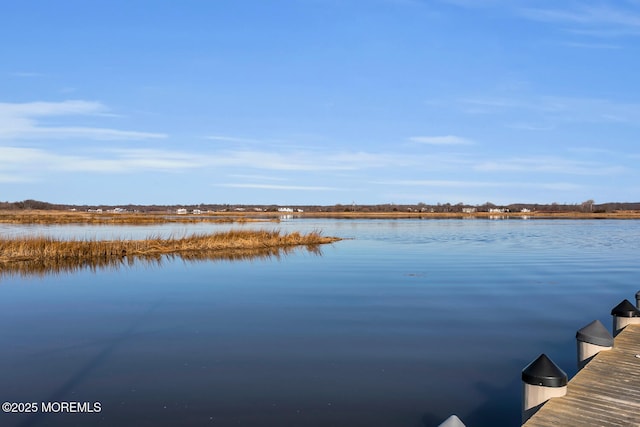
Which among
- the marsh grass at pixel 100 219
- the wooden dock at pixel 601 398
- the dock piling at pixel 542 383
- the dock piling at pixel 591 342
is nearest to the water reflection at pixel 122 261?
the dock piling at pixel 591 342

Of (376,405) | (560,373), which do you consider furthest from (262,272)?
(560,373)

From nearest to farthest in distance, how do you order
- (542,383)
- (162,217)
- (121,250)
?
1. (542,383)
2. (121,250)
3. (162,217)

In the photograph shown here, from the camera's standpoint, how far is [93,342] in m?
11.5

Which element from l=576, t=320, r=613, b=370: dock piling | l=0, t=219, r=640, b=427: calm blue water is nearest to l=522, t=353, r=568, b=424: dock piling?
l=0, t=219, r=640, b=427: calm blue water

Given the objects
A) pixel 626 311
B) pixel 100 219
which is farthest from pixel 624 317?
pixel 100 219

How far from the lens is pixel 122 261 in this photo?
27609 mm

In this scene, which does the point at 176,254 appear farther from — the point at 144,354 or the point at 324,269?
the point at 144,354

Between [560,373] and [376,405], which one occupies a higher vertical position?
[560,373]

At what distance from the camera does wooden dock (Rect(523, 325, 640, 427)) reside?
584cm

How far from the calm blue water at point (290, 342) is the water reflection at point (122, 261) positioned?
2173 millimetres

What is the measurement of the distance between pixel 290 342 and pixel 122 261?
1897cm

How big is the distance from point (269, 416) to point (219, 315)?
719cm

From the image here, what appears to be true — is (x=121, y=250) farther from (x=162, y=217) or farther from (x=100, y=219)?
(x=162, y=217)

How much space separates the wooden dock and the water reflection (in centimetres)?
2138
